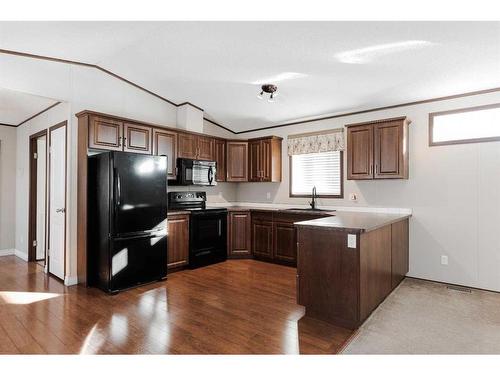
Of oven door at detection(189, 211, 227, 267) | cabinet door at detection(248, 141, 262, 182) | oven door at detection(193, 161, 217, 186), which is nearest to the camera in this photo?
oven door at detection(189, 211, 227, 267)

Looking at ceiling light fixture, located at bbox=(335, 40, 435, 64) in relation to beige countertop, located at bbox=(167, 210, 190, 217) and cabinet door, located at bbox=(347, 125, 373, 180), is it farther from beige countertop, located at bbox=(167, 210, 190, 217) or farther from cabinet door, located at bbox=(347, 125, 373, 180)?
beige countertop, located at bbox=(167, 210, 190, 217)

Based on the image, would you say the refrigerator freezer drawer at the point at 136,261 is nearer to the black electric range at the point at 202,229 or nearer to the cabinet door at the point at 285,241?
the black electric range at the point at 202,229

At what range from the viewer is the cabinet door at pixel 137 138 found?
4.04 meters

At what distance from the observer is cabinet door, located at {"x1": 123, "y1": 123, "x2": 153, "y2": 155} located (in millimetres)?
4039

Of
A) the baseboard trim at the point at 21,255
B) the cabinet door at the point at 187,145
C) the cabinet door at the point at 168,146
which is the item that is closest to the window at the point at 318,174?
the cabinet door at the point at 187,145

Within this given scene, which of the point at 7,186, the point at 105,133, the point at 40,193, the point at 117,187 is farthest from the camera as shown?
the point at 7,186

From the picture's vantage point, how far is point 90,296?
11.2 ft

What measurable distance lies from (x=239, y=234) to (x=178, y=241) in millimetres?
1182

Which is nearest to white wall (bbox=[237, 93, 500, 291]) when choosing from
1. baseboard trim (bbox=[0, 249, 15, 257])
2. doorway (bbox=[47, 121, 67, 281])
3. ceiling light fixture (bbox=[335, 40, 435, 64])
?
ceiling light fixture (bbox=[335, 40, 435, 64])

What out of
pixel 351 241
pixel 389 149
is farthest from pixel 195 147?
pixel 351 241

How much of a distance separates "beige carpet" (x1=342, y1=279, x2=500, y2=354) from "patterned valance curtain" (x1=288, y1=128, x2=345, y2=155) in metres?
2.36

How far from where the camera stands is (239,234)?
5.16m

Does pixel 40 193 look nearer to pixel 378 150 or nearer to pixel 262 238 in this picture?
pixel 262 238

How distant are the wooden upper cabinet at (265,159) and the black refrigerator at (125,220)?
1.99 meters
